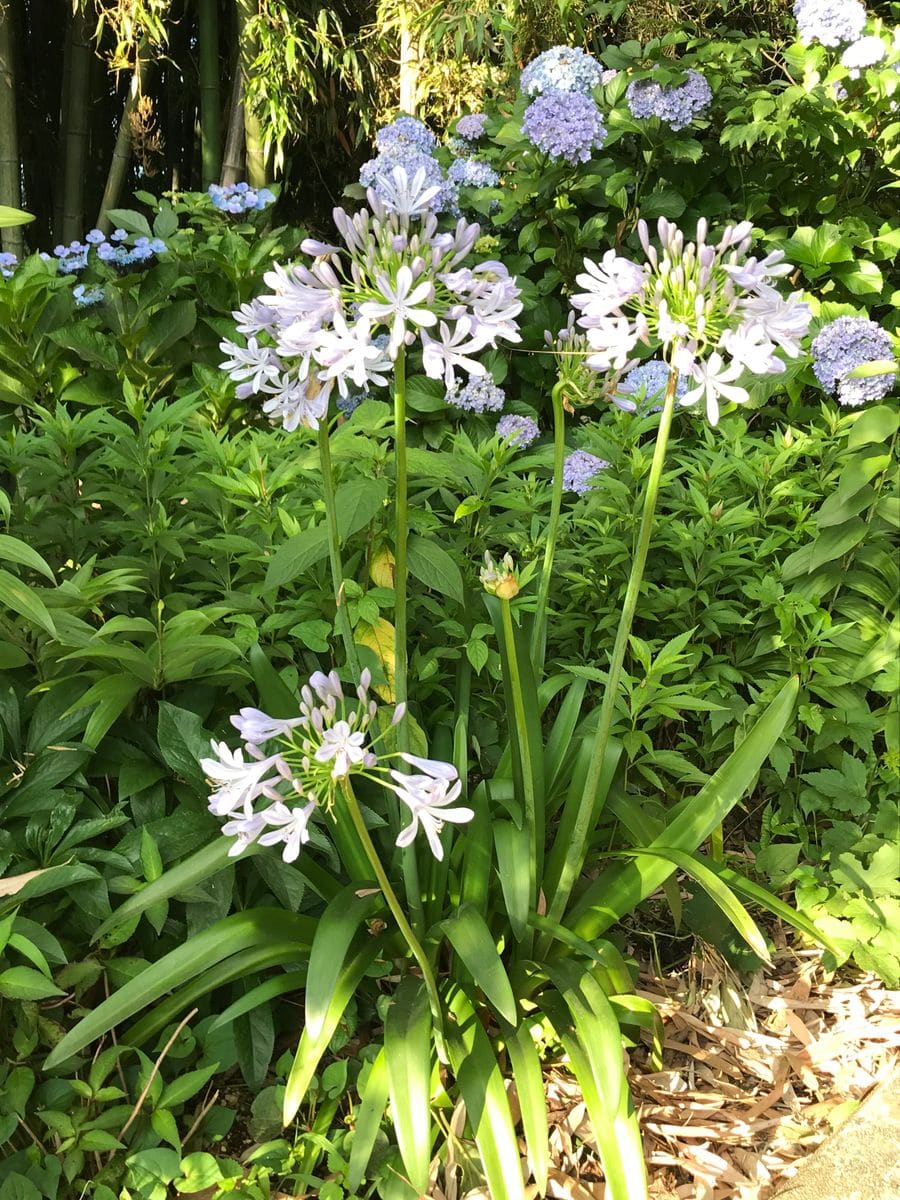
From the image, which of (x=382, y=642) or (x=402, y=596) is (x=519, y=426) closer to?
(x=382, y=642)

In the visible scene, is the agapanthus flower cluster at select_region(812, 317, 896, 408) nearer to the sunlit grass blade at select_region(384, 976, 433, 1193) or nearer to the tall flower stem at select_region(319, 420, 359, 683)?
the tall flower stem at select_region(319, 420, 359, 683)

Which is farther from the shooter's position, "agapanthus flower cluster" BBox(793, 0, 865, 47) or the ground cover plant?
"agapanthus flower cluster" BBox(793, 0, 865, 47)

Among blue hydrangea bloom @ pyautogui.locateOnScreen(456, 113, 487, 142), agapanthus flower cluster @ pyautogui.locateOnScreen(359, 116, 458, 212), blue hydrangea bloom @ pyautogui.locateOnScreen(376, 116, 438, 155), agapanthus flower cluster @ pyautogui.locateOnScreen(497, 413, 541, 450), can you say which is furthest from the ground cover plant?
blue hydrangea bloom @ pyautogui.locateOnScreen(456, 113, 487, 142)

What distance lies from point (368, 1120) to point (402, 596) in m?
0.67

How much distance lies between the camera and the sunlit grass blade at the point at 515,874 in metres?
1.29

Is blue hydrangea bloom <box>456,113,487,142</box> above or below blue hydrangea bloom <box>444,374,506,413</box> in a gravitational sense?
above

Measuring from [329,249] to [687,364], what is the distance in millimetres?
399

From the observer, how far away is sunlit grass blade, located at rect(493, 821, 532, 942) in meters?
1.29

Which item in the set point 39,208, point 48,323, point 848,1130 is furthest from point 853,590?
point 39,208

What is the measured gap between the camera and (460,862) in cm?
144

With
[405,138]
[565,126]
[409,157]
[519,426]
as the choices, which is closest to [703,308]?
[519,426]

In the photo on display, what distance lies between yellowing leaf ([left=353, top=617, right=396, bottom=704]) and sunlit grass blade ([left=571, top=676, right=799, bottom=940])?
0.44m

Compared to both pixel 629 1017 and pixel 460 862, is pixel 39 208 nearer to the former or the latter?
pixel 460 862

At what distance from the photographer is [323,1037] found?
3.73ft
